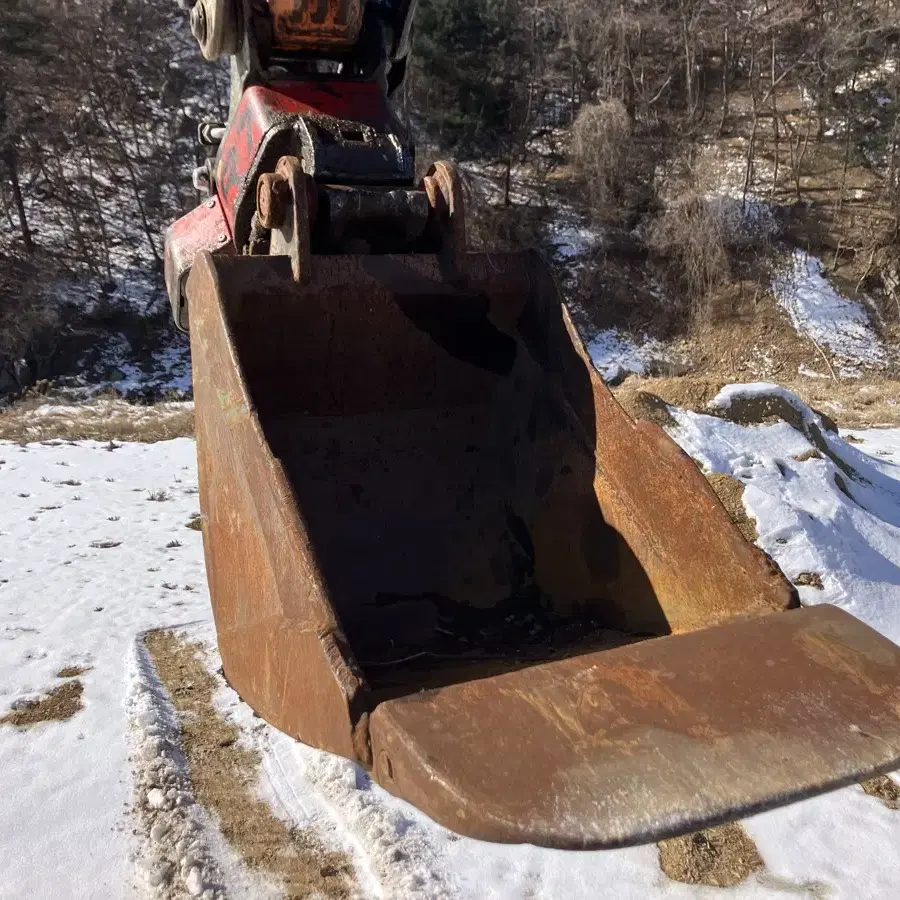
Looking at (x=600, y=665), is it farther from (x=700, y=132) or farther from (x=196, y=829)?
(x=700, y=132)

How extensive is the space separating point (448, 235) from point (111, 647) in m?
2.64

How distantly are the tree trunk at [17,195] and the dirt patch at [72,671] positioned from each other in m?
16.6

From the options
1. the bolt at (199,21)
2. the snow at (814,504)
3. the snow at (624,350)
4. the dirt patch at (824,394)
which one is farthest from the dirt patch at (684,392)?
the snow at (624,350)

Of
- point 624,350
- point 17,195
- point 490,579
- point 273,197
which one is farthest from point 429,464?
point 17,195

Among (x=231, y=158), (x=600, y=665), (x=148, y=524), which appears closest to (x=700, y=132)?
(x=148, y=524)

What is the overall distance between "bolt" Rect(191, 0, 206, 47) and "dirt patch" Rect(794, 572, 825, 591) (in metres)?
4.08

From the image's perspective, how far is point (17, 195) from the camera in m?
18.1

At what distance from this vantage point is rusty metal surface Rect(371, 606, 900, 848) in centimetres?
133

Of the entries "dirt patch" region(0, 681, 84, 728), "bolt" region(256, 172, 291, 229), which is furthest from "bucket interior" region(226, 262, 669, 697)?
"dirt patch" region(0, 681, 84, 728)

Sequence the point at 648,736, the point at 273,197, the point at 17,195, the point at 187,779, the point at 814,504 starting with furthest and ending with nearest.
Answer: the point at 17,195
the point at 814,504
the point at 187,779
the point at 273,197
the point at 648,736

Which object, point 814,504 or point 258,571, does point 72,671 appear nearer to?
point 258,571

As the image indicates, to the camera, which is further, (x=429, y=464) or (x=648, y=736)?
(x=429, y=464)

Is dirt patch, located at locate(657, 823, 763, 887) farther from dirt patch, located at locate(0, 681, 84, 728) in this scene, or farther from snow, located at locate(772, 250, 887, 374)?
snow, located at locate(772, 250, 887, 374)

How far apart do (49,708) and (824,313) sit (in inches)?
676
